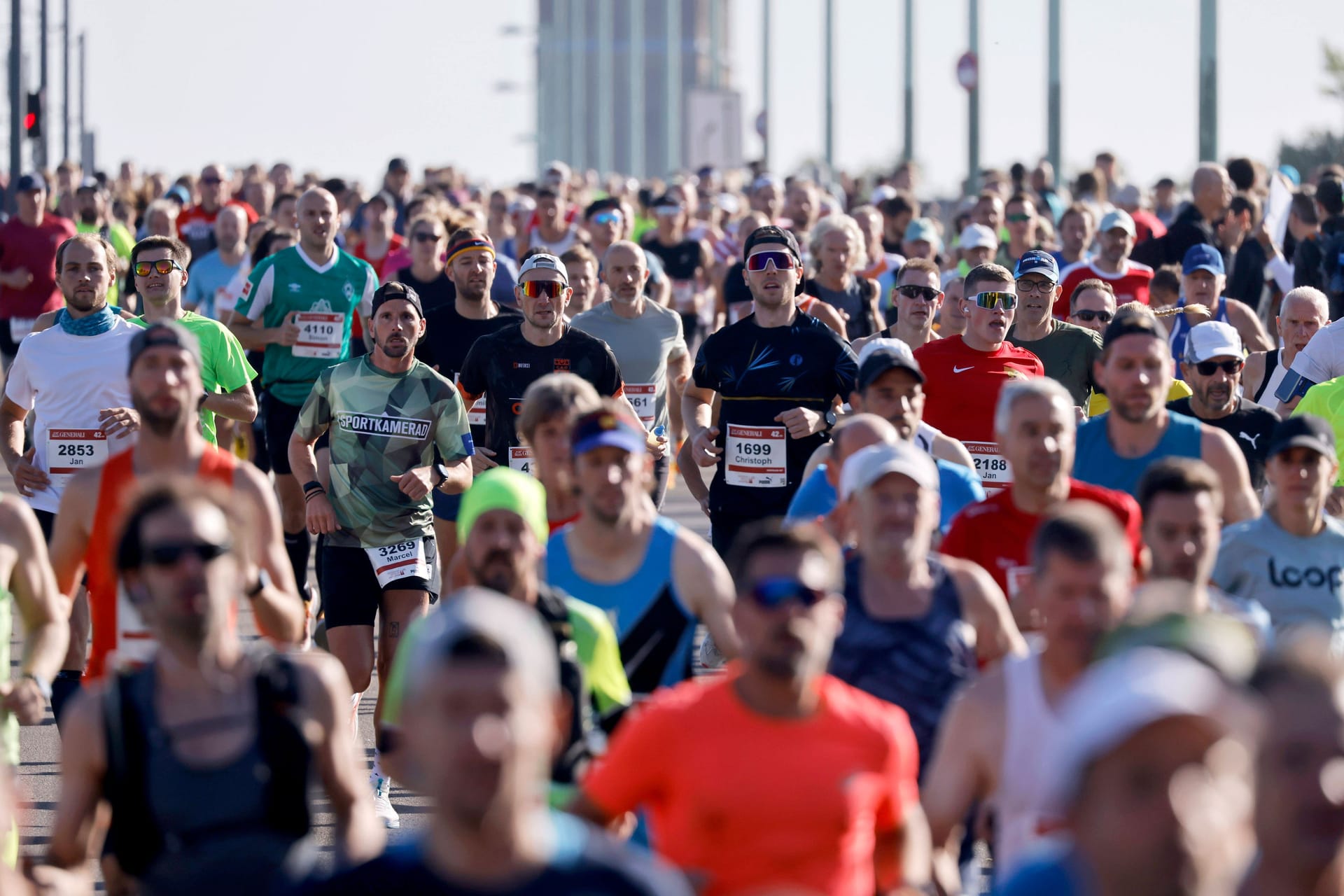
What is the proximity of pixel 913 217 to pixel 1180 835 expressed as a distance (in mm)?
14727

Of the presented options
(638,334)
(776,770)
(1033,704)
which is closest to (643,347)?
(638,334)

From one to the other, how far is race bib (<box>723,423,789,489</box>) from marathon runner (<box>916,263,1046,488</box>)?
1.95ft

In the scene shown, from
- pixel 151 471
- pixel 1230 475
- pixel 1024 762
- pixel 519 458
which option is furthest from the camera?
pixel 519 458

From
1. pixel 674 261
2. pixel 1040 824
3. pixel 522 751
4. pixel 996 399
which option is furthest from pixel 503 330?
pixel 674 261

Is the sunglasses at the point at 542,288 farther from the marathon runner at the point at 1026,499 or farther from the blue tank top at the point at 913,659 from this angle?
the blue tank top at the point at 913,659

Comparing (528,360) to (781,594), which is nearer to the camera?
(781,594)

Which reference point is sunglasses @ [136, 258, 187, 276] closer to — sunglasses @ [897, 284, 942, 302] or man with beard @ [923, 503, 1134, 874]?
sunglasses @ [897, 284, 942, 302]

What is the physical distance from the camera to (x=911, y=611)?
536 cm

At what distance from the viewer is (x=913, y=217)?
17422mm

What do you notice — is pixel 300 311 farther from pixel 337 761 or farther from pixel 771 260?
pixel 337 761

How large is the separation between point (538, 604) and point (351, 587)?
3222 mm

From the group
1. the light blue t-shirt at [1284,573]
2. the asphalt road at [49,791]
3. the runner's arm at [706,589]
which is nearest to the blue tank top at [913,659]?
the runner's arm at [706,589]

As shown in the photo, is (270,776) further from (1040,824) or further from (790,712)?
(1040,824)

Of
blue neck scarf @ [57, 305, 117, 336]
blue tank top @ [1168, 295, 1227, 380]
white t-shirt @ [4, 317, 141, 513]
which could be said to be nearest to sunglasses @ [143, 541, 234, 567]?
white t-shirt @ [4, 317, 141, 513]
